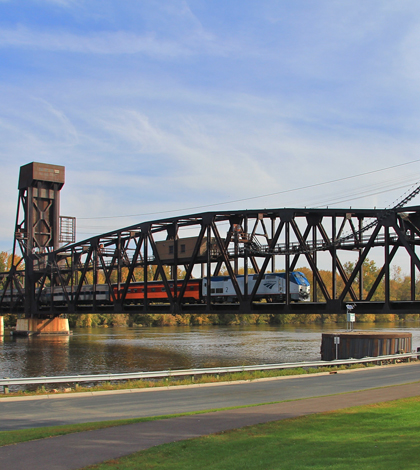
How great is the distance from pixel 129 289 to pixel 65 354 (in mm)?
14530

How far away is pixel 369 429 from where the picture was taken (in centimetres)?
1348

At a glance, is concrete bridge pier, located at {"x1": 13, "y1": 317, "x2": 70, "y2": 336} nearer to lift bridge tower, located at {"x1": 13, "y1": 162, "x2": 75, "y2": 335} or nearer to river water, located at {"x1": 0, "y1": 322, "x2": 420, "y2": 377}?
lift bridge tower, located at {"x1": 13, "y1": 162, "x2": 75, "y2": 335}

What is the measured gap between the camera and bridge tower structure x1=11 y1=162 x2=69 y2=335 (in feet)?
346

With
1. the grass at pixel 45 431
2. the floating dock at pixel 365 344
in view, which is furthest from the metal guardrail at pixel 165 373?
the grass at pixel 45 431

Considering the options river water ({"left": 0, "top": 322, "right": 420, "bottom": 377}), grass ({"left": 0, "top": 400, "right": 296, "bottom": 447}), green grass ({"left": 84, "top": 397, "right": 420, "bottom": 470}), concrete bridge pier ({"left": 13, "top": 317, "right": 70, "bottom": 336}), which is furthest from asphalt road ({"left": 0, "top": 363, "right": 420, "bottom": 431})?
concrete bridge pier ({"left": 13, "top": 317, "right": 70, "bottom": 336})

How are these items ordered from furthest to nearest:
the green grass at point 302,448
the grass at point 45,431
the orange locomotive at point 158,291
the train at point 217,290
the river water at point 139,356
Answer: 1. the orange locomotive at point 158,291
2. the train at point 217,290
3. the river water at point 139,356
4. the grass at point 45,431
5. the green grass at point 302,448

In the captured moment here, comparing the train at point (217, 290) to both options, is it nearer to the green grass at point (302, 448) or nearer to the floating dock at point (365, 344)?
the floating dock at point (365, 344)

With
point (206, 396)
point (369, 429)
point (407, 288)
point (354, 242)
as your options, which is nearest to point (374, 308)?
point (354, 242)

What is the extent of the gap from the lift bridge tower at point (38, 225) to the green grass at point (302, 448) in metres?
97.5

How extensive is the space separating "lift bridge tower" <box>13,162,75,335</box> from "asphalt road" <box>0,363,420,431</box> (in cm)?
8617

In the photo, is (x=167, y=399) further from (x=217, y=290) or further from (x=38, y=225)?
(x=38, y=225)

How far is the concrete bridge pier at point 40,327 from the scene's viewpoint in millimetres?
103188

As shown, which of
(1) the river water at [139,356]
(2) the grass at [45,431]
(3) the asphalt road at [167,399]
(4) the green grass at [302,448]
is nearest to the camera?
(4) the green grass at [302,448]

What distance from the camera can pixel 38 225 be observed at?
110812 mm
